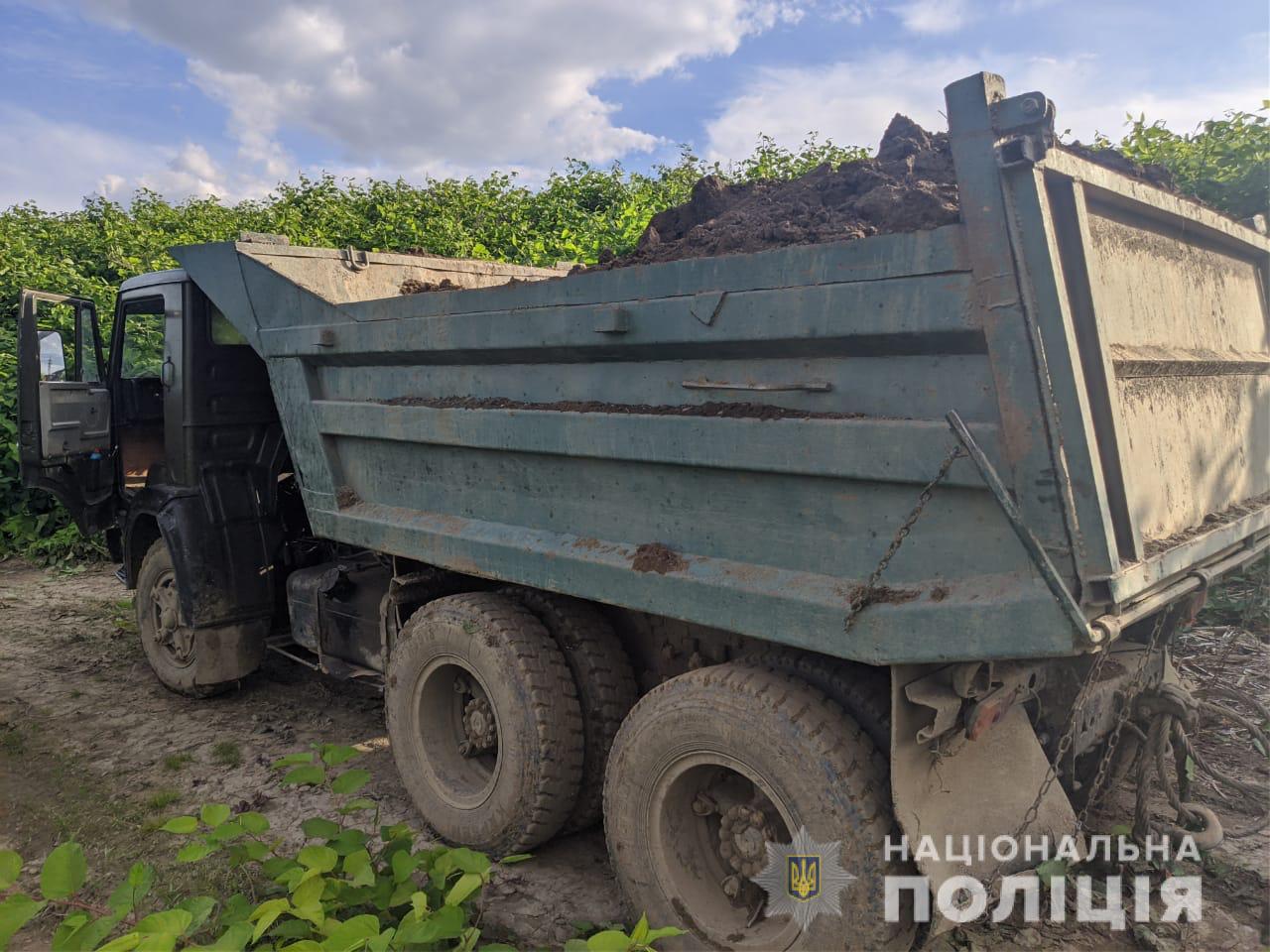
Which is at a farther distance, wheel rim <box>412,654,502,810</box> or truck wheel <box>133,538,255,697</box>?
truck wheel <box>133,538,255,697</box>

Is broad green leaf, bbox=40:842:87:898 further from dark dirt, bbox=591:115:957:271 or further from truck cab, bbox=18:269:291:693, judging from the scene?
truck cab, bbox=18:269:291:693

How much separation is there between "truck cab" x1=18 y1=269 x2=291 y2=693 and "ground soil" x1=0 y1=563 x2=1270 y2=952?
16.7 inches

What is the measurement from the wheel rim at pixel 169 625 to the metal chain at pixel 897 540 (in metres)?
4.06

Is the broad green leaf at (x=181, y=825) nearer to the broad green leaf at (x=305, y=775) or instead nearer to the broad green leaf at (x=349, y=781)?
the broad green leaf at (x=305, y=775)

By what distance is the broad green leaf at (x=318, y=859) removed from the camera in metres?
2.63

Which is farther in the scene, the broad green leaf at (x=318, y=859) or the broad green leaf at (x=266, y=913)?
the broad green leaf at (x=318, y=859)

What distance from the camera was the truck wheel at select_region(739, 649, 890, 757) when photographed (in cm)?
232

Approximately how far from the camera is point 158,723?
481 centimetres

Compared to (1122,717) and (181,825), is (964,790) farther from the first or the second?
(181,825)

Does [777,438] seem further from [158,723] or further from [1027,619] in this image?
[158,723]

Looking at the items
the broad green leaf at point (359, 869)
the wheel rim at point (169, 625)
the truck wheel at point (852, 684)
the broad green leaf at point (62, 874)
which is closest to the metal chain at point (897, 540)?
the truck wheel at point (852, 684)

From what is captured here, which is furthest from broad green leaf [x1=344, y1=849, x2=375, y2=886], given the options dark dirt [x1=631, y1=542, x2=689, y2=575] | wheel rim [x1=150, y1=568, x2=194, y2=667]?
wheel rim [x1=150, y1=568, x2=194, y2=667]

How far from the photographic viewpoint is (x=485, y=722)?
3.34 m

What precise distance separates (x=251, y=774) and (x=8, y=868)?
6.13 feet
